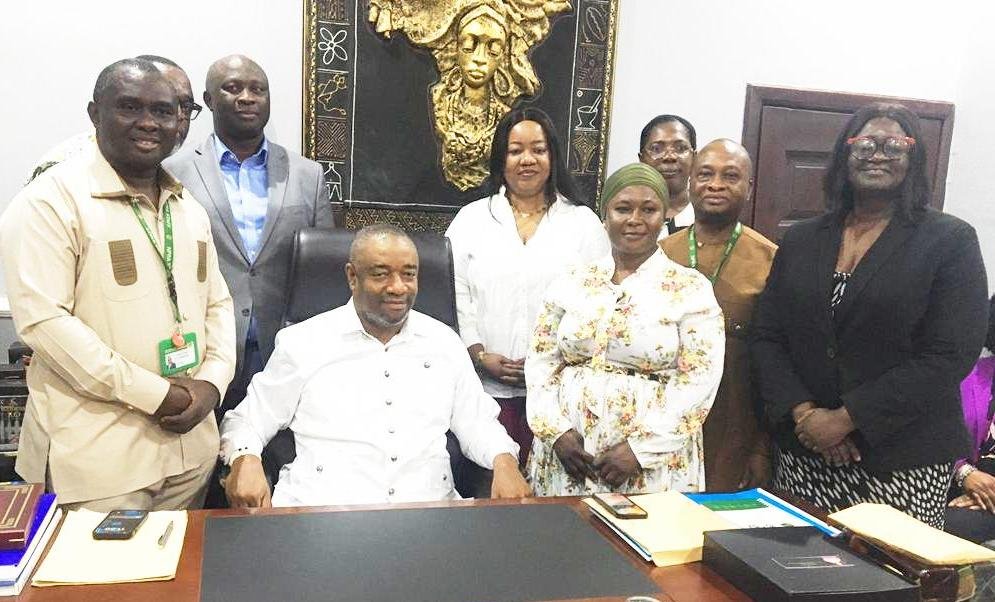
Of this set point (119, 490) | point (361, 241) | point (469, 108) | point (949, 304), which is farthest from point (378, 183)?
point (949, 304)

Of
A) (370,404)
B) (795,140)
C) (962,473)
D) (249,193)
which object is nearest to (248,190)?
(249,193)

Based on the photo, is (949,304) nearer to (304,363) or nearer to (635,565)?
(635,565)

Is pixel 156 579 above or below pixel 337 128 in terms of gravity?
below

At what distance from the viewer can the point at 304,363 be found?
2203 mm

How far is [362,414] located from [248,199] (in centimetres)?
100

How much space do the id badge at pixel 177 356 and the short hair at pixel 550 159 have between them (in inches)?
47.2

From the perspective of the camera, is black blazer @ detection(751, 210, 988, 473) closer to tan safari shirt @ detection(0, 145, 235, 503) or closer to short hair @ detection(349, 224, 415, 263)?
short hair @ detection(349, 224, 415, 263)

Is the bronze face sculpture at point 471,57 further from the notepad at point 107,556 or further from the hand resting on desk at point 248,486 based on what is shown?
the notepad at point 107,556

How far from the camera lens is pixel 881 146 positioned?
2152 mm

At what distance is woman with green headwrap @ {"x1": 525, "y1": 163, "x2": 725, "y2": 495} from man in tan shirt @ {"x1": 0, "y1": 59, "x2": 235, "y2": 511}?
0.91 metres

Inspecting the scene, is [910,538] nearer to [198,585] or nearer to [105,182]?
[198,585]

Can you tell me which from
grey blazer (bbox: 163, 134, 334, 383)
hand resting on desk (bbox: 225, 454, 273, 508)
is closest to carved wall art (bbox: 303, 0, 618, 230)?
grey blazer (bbox: 163, 134, 334, 383)

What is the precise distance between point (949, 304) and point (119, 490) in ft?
6.89

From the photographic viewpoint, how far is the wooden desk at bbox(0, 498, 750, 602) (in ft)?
4.03
